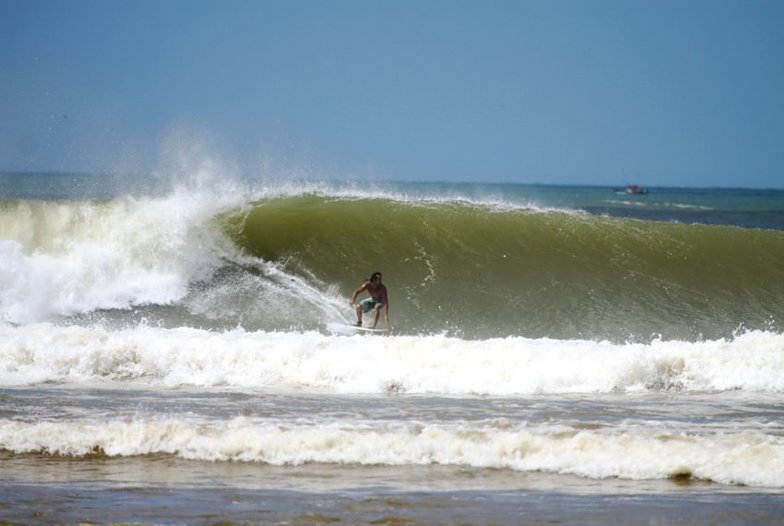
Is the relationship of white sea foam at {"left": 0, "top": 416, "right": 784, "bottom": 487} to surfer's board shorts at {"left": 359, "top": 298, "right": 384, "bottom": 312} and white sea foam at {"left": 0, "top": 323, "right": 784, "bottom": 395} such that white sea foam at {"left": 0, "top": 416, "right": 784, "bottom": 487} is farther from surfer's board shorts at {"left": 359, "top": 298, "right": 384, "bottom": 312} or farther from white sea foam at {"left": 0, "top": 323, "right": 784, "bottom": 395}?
surfer's board shorts at {"left": 359, "top": 298, "right": 384, "bottom": 312}

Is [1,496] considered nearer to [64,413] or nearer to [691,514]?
[64,413]

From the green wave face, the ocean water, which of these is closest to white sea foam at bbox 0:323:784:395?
the ocean water

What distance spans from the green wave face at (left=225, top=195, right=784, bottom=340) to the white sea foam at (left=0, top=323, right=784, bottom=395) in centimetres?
248

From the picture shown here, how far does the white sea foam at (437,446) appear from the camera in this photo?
25.1 ft

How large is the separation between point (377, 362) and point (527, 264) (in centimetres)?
680

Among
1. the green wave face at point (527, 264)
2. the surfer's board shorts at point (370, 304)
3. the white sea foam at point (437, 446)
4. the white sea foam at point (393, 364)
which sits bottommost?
the white sea foam at point (437, 446)

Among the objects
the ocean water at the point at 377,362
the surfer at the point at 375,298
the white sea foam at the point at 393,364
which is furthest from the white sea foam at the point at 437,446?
the surfer at the point at 375,298

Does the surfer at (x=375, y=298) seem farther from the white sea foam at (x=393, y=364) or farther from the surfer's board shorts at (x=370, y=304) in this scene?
the white sea foam at (x=393, y=364)

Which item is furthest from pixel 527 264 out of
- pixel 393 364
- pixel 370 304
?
pixel 393 364

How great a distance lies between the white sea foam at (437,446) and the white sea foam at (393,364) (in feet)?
9.34

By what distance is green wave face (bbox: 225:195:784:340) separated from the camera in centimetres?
1570

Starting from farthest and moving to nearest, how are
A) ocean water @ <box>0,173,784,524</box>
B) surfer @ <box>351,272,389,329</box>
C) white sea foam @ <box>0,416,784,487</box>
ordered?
surfer @ <box>351,272,389,329</box> → white sea foam @ <box>0,416,784,487</box> → ocean water @ <box>0,173,784,524</box>

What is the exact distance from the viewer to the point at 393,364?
12.1 metres

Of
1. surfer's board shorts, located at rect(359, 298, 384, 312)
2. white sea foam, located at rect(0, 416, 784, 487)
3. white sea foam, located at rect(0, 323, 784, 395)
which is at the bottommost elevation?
white sea foam, located at rect(0, 416, 784, 487)
